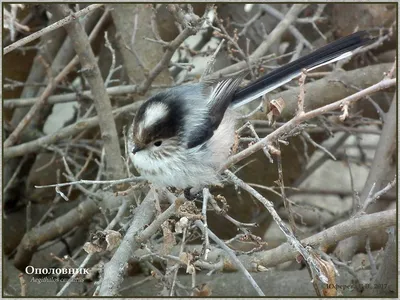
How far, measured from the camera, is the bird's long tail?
6.51ft

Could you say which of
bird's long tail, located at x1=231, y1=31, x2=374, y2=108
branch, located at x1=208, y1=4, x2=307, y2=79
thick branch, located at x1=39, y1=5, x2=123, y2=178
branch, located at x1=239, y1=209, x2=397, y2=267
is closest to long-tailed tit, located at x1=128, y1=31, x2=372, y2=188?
bird's long tail, located at x1=231, y1=31, x2=374, y2=108

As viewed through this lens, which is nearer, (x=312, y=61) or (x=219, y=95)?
(x=312, y=61)

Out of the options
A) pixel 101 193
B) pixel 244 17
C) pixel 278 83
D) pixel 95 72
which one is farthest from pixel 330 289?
pixel 244 17

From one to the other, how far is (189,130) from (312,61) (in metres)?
0.48

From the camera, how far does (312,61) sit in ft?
6.59

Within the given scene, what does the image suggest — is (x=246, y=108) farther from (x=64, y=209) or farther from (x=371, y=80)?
(x=64, y=209)

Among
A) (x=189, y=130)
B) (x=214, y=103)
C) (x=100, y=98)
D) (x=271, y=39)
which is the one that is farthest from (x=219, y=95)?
(x=271, y=39)

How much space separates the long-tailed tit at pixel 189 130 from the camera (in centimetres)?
193

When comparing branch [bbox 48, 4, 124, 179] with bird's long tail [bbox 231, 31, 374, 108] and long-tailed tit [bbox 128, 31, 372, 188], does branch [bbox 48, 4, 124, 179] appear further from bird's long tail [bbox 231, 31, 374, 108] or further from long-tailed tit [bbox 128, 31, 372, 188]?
bird's long tail [bbox 231, 31, 374, 108]

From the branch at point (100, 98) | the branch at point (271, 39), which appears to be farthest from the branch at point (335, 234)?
the branch at point (271, 39)

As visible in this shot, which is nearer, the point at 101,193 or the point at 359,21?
the point at 101,193

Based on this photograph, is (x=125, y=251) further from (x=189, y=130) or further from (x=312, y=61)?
(x=312, y=61)

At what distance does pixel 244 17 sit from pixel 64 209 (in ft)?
4.76

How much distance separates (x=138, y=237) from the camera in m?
1.91
